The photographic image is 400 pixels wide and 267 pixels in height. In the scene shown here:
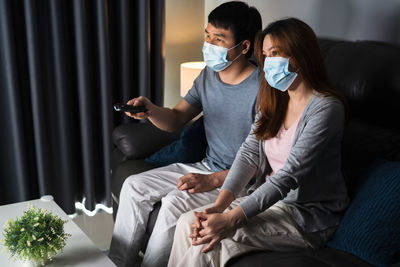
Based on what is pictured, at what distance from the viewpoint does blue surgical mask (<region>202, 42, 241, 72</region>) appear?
1.76 meters

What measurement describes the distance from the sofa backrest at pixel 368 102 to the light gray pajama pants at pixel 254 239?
270mm

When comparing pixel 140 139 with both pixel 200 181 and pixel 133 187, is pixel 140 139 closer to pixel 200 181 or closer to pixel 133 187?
pixel 133 187

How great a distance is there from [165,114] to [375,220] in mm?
977

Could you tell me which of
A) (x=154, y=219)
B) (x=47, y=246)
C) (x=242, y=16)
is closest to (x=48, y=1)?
(x=242, y=16)

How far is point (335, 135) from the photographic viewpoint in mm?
1351

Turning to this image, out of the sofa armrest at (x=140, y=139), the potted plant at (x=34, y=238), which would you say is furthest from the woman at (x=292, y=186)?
the sofa armrest at (x=140, y=139)

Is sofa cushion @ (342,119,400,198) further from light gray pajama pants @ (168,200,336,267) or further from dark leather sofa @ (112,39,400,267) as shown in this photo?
light gray pajama pants @ (168,200,336,267)

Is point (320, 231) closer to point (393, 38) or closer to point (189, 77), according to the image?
point (393, 38)

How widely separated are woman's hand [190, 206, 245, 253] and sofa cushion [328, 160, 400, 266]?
0.33 meters

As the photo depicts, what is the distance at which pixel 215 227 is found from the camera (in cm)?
133

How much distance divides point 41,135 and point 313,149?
157 cm

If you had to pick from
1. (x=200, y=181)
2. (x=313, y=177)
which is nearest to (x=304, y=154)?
(x=313, y=177)

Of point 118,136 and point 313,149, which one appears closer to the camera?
point 313,149

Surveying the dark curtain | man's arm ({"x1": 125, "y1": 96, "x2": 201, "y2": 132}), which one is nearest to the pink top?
man's arm ({"x1": 125, "y1": 96, "x2": 201, "y2": 132})
